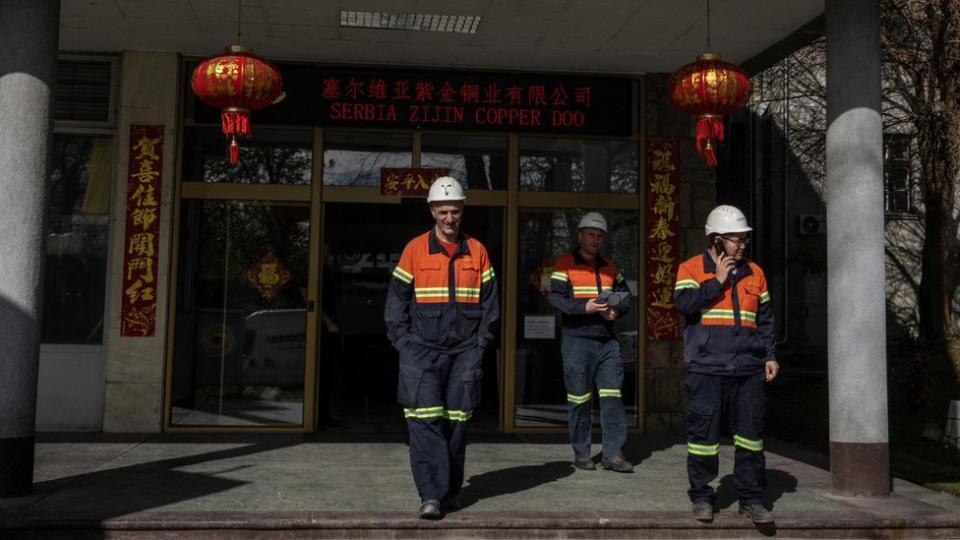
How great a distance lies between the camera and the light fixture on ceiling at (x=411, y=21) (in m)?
7.72

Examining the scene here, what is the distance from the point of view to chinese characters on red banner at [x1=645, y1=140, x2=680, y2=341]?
9.16 m

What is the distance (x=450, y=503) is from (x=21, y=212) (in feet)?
11.0

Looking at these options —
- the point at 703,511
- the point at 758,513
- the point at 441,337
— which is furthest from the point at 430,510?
the point at 758,513

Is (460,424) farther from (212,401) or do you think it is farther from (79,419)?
(79,419)

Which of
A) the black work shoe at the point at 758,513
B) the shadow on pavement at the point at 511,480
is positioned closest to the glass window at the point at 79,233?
the shadow on pavement at the point at 511,480

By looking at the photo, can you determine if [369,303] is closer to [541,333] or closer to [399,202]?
[399,202]

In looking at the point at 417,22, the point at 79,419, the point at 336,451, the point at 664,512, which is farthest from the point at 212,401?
the point at 664,512

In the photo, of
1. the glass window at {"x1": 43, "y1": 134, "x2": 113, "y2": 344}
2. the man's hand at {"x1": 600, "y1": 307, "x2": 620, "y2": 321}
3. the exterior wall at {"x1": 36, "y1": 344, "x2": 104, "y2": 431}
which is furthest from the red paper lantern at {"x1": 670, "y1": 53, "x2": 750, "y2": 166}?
the exterior wall at {"x1": 36, "y1": 344, "x2": 104, "y2": 431}

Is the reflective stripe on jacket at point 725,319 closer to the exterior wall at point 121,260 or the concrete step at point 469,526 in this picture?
the concrete step at point 469,526

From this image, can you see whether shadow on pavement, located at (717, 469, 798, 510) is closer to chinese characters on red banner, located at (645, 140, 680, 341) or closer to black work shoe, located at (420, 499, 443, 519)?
black work shoe, located at (420, 499, 443, 519)

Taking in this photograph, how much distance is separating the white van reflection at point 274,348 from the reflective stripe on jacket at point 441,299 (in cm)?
347

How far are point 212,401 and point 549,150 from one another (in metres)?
4.22

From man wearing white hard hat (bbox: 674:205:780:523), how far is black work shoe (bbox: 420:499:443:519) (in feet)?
4.97

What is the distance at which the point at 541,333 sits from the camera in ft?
29.9
